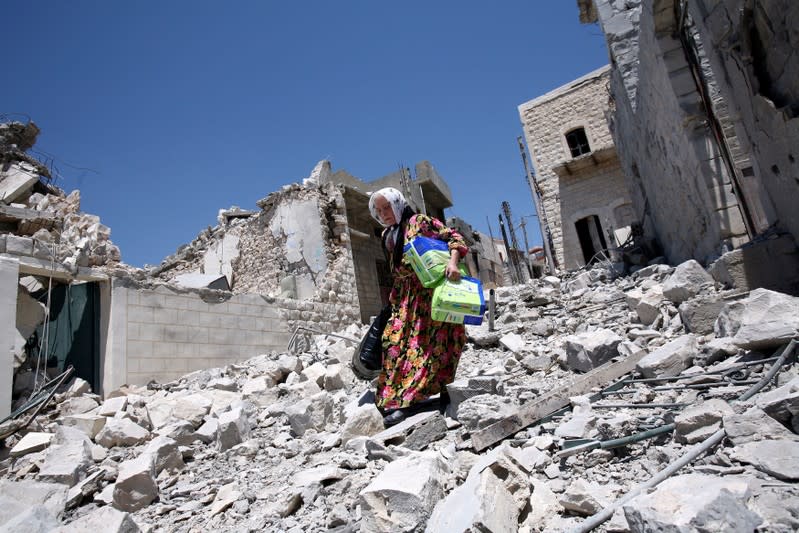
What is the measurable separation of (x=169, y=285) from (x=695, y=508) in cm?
646

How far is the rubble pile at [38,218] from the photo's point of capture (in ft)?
16.7

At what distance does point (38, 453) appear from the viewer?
3518 millimetres

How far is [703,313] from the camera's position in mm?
2865

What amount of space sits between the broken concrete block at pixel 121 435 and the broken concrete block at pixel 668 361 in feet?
12.2

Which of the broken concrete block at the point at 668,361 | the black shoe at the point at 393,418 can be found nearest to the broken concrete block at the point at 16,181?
the black shoe at the point at 393,418

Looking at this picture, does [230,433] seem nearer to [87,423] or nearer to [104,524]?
[104,524]

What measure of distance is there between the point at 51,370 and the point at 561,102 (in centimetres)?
1616

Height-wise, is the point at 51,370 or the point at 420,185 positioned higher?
the point at 420,185

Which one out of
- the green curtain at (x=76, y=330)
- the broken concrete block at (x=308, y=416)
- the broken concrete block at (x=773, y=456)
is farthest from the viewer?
the green curtain at (x=76, y=330)

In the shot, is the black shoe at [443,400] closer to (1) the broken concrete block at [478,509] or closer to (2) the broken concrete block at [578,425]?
(2) the broken concrete block at [578,425]

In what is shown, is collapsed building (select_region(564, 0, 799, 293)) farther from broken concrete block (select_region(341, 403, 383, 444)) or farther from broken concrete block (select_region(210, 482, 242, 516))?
broken concrete block (select_region(210, 482, 242, 516))

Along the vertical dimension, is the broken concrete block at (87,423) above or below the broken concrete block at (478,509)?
above

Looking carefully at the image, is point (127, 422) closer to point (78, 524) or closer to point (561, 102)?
point (78, 524)

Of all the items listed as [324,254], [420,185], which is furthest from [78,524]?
[420,185]
